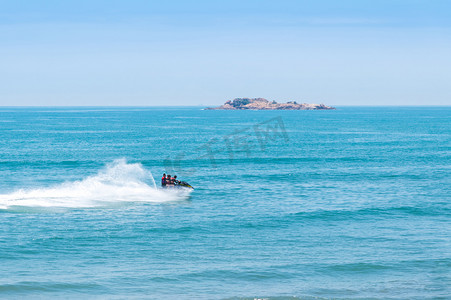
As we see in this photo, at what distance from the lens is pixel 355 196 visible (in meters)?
53.6

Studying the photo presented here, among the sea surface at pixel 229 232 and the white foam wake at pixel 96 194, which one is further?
the white foam wake at pixel 96 194

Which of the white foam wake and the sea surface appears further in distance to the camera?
the white foam wake

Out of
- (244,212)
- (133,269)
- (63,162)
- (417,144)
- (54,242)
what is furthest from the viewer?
(417,144)

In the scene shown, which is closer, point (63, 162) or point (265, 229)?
point (265, 229)

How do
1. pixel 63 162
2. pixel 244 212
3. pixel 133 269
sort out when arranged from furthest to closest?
1. pixel 63 162
2. pixel 244 212
3. pixel 133 269

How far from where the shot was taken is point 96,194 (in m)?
53.6

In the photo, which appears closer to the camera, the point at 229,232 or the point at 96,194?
the point at 229,232

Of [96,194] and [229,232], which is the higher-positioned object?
[96,194]

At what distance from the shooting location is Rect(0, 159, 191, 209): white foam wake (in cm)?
4934

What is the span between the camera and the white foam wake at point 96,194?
49.3 m

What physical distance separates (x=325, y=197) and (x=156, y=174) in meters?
26.6

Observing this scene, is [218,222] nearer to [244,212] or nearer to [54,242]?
[244,212]

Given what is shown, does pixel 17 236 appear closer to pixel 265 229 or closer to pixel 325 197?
pixel 265 229

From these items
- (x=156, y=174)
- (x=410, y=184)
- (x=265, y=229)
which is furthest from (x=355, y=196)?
(x=156, y=174)
